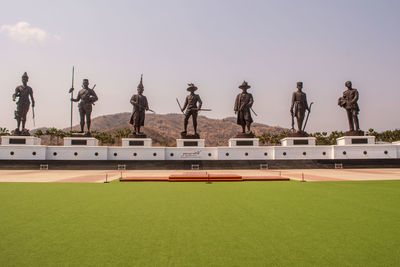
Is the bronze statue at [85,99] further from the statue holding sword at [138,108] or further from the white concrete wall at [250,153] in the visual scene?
the white concrete wall at [250,153]

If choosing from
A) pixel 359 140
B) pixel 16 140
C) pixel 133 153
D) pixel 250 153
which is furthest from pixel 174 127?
pixel 359 140

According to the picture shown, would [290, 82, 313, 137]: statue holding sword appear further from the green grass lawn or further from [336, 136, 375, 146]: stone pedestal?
the green grass lawn

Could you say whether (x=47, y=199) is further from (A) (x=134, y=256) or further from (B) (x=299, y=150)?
(B) (x=299, y=150)

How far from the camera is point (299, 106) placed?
24.7 metres

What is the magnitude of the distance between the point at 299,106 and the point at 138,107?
48.6 feet

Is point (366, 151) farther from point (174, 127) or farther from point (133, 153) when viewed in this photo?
point (174, 127)

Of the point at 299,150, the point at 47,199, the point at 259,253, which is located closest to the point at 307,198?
the point at 259,253

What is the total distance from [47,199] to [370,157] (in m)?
25.3

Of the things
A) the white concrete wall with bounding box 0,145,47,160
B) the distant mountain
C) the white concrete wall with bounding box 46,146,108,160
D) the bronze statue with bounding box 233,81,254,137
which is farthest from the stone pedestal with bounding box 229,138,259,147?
the distant mountain

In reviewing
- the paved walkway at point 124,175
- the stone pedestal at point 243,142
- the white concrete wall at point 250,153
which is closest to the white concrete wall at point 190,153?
the white concrete wall at point 250,153

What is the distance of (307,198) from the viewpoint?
7.62m

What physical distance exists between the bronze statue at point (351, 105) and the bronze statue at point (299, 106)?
10.9 ft

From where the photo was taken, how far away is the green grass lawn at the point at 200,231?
131 inches

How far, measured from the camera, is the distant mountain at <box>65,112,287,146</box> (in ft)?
409
